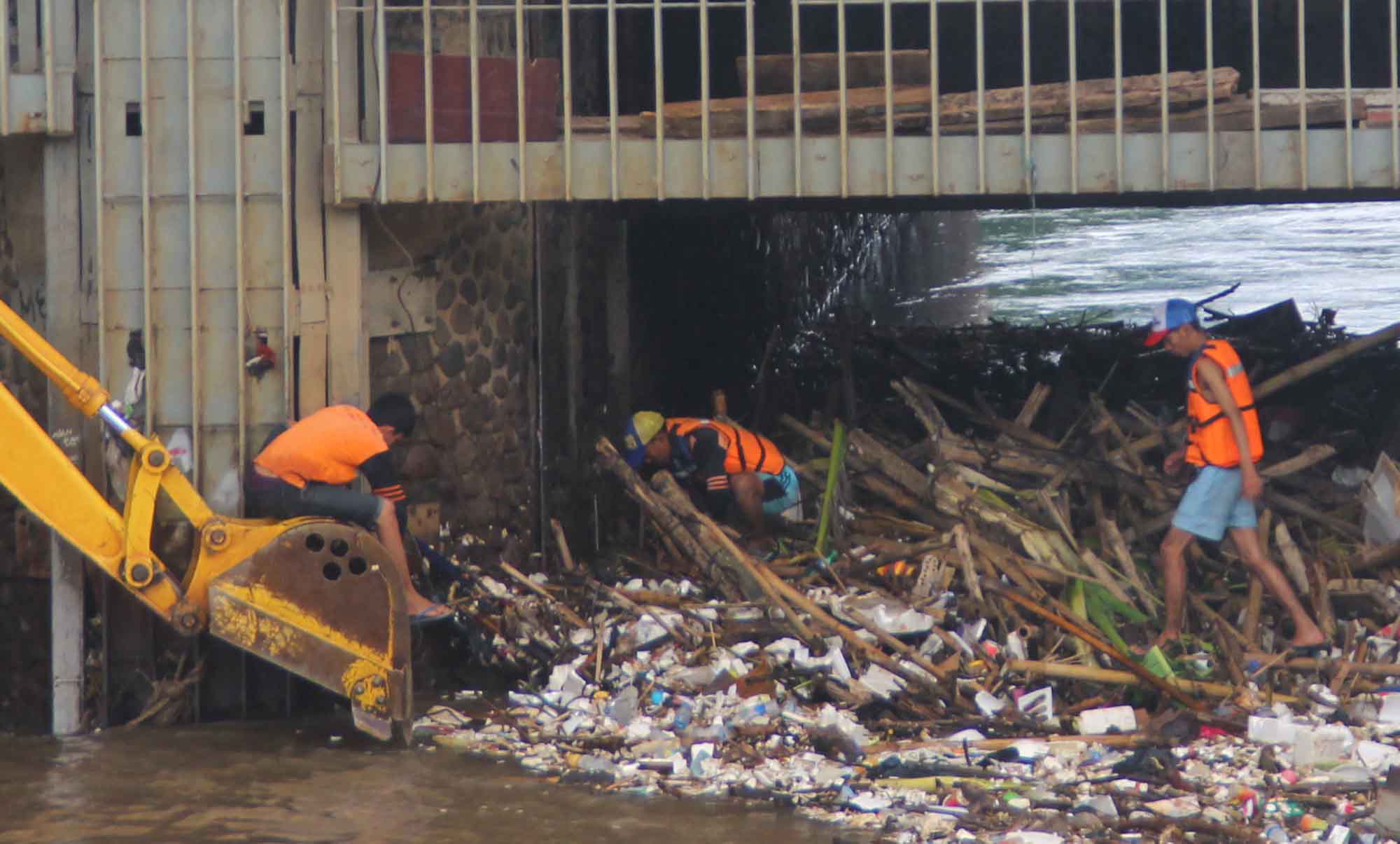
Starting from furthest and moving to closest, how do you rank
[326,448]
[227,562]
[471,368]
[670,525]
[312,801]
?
[471,368]
[670,525]
[326,448]
[227,562]
[312,801]

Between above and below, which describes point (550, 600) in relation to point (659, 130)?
below

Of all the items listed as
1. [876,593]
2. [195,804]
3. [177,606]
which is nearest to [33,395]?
[177,606]

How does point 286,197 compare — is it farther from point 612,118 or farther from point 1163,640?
point 1163,640

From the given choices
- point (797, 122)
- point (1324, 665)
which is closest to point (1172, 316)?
point (1324, 665)

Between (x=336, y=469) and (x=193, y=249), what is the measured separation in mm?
A: 1389

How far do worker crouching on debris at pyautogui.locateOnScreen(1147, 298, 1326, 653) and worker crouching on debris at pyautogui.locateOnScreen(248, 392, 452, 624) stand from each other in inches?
150

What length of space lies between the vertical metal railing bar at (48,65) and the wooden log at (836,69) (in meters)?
3.65

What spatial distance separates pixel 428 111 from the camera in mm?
9961

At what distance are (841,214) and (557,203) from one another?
11941 mm

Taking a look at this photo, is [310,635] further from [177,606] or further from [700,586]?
[700,586]

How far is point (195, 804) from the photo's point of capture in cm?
855

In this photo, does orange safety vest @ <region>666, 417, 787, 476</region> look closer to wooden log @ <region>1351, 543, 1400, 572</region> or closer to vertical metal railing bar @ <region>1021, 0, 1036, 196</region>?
vertical metal railing bar @ <region>1021, 0, 1036, 196</region>

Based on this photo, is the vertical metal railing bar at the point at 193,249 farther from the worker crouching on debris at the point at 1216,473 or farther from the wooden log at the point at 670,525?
the worker crouching on debris at the point at 1216,473

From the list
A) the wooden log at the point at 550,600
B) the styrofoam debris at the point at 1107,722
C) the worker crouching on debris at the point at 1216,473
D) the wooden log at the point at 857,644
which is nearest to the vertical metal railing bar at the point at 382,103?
the wooden log at the point at 550,600
